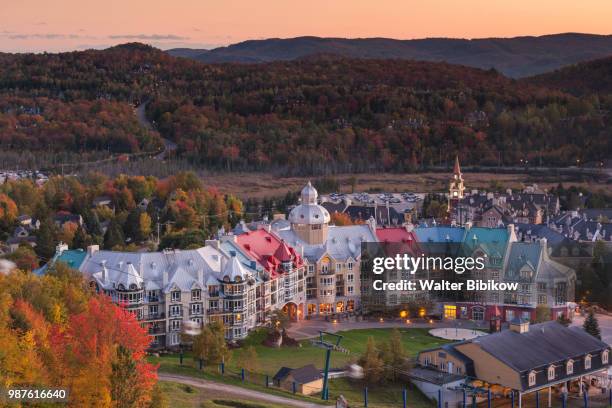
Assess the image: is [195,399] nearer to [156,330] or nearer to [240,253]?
[156,330]

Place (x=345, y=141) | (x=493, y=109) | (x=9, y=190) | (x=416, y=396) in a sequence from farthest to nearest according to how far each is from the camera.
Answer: (x=493, y=109), (x=345, y=141), (x=9, y=190), (x=416, y=396)

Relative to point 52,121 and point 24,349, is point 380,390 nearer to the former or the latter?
point 24,349

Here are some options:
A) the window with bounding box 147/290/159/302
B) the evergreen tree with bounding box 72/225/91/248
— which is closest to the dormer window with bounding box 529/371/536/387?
the window with bounding box 147/290/159/302

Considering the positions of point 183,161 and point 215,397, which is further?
point 183,161

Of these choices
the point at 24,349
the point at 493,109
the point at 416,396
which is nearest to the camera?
the point at 24,349

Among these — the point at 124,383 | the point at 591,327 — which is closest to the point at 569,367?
the point at 591,327

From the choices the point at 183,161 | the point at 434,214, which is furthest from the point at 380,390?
the point at 183,161

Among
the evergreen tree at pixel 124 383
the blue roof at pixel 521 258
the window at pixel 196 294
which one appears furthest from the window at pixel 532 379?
the evergreen tree at pixel 124 383
